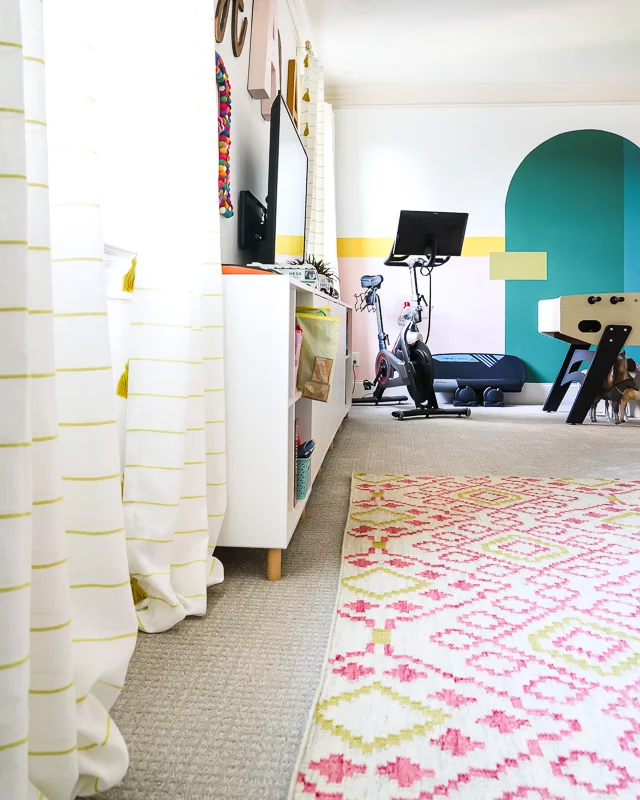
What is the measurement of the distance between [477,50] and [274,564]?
179 inches

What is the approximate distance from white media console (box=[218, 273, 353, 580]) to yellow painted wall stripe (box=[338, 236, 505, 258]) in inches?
167

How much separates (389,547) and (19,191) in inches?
55.0

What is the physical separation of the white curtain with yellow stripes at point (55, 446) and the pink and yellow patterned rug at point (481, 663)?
0.30 m

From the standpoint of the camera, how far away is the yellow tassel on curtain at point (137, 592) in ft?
4.45

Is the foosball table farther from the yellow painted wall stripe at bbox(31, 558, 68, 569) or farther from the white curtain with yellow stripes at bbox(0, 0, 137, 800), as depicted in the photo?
the yellow painted wall stripe at bbox(31, 558, 68, 569)

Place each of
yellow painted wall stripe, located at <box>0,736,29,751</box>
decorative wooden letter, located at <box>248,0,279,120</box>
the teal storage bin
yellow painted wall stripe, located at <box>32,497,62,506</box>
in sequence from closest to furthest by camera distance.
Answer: yellow painted wall stripe, located at <box>0,736,29,751</box>
yellow painted wall stripe, located at <box>32,497,62,506</box>
the teal storage bin
decorative wooden letter, located at <box>248,0,279,120</box>

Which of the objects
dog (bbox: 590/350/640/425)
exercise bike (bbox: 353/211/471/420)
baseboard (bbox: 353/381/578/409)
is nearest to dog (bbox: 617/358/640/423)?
dog (bbox: 590/350/640/425)

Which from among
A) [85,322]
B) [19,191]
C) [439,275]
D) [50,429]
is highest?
[439,275]

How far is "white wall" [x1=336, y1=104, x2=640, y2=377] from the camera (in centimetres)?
561

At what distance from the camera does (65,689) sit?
0.72m

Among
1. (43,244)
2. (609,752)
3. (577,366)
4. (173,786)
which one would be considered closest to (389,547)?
(609,752)

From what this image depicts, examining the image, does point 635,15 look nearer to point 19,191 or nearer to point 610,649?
point 610,649

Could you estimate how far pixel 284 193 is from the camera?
263 cm

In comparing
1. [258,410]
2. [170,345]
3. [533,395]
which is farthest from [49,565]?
[533,395]
